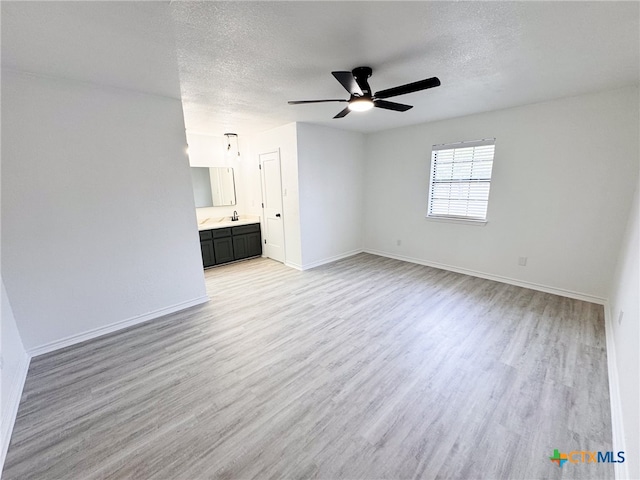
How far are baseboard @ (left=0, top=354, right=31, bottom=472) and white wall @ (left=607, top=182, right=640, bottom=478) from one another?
3.34 metres

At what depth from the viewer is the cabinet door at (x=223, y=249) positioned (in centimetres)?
491

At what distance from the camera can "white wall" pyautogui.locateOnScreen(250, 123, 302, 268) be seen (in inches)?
172

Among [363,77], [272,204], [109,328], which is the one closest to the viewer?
[363,77]

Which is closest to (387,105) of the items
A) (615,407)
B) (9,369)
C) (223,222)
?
(615,407)

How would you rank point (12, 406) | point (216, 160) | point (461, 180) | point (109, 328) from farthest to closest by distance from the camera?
point (216, 160) < point (461, 180) < point (109, 328) < point (12, 406)

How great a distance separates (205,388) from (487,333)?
8.66 feet

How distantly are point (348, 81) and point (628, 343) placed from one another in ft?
8.87

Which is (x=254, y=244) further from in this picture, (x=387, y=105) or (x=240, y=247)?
(x=387, y=105)

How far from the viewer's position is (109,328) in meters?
2.79

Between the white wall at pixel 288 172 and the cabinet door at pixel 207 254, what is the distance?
1.36m

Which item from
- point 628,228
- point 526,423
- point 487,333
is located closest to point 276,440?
point 526,423

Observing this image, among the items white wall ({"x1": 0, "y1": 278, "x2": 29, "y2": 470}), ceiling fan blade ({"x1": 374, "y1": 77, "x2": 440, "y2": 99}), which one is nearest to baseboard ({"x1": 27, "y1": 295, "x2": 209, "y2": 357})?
white wall ({"x1": 0, "y1": 278, "x2": 29, "y2": 470})

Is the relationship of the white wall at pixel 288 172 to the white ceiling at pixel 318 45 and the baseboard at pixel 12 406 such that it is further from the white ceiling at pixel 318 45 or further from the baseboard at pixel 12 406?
the baseboard at pixel 12 406

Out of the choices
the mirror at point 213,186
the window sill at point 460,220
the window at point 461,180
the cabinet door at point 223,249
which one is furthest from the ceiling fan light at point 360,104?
the mirror at point 213,186
